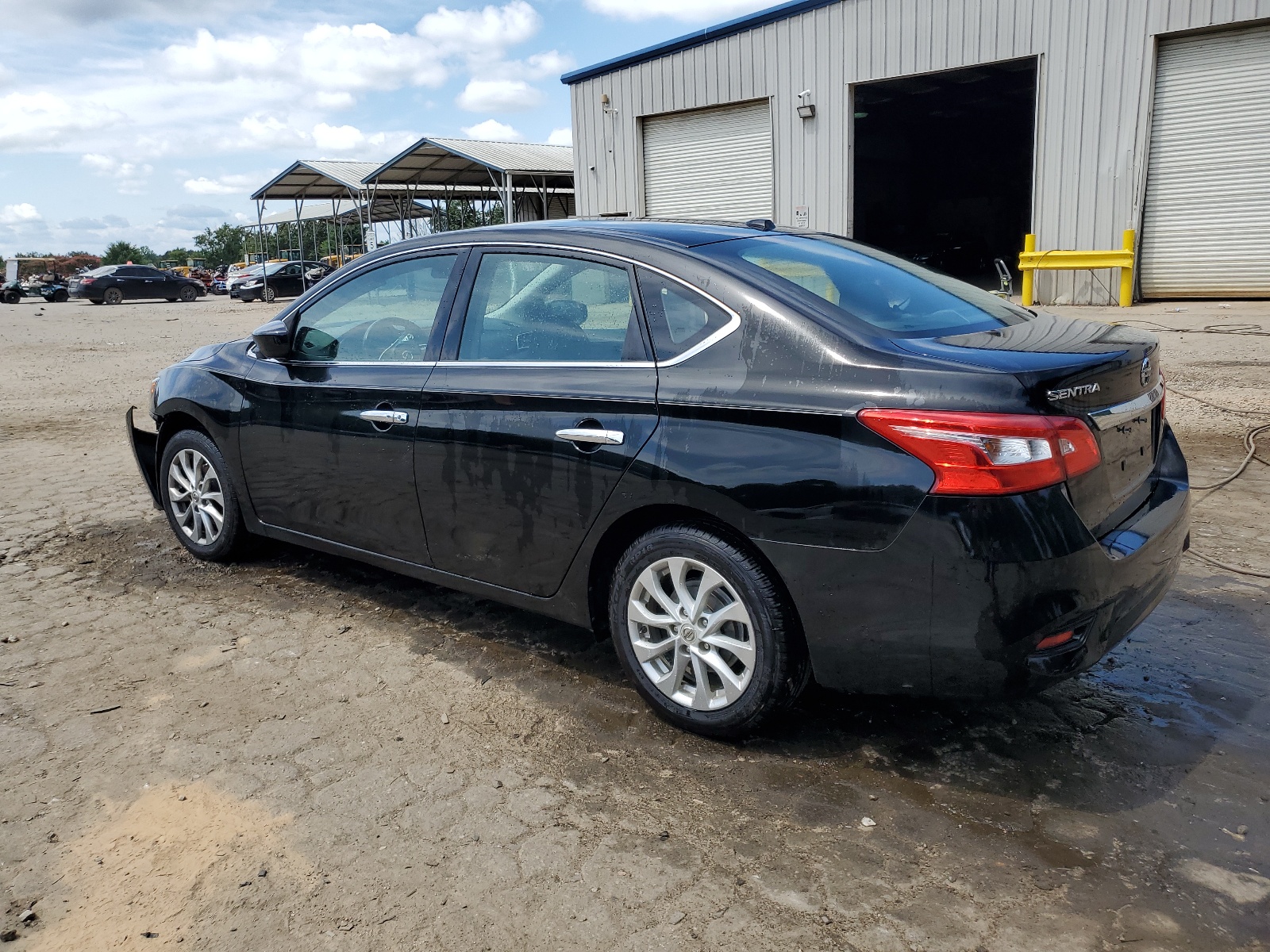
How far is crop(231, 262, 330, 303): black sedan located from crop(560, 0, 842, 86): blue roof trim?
713 inches

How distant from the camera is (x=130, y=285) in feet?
127

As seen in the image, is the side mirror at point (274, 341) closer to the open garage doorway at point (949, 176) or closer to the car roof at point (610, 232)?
the car roof at point (610, 232)

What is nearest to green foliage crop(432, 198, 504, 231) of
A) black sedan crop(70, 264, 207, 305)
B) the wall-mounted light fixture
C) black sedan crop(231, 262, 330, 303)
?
black sedan crop(231, 262, 330, 303)

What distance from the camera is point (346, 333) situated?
430cm

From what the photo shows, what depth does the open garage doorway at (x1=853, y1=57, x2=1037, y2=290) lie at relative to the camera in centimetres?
2767

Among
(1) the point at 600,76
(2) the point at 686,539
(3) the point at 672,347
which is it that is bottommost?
(2) the point at 686,539

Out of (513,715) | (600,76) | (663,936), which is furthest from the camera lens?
(600,76)

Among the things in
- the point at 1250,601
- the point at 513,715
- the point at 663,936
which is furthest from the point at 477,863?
the point at 1250,601

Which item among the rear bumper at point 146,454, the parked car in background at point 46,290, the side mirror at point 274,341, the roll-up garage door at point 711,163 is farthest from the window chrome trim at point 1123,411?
the parked car in background at point 46,290

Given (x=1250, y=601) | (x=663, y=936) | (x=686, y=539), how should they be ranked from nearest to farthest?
(x=663, y=936) < (x=686, y=539) < (x=1250, y=601)

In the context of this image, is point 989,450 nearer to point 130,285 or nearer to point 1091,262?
point 1091,262

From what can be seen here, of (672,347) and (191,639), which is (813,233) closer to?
(672,347)

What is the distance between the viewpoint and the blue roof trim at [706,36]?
18.2 meters

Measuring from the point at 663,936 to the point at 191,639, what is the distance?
2.70 m
